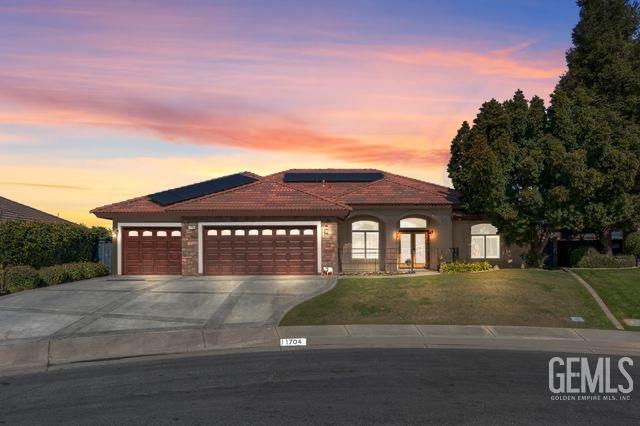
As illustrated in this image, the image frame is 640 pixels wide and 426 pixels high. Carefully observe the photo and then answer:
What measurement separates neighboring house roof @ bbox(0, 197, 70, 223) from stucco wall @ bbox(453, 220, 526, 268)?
2397cm

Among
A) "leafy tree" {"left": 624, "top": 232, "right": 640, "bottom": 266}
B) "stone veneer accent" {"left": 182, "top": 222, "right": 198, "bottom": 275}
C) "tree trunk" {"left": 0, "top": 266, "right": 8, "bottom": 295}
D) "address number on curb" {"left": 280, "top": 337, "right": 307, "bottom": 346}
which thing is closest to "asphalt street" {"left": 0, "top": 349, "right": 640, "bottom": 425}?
"address number on curb" {"left": 280, "top": 337, "right": 307, "bottom": 346}

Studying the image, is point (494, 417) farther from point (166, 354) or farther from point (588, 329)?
point (588, 329)

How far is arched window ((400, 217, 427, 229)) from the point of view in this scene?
33625 millimetres

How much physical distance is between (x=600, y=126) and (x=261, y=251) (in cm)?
1679

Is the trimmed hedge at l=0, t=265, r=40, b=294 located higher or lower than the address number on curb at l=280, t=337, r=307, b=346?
higher

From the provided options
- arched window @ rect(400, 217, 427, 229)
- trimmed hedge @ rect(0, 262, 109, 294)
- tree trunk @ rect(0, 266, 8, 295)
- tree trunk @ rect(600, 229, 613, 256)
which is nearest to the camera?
tree trunk @ rect(0, 266, 8, 295)

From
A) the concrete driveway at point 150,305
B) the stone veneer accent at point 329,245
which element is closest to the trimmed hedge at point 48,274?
the concrete driveway at point 150,305

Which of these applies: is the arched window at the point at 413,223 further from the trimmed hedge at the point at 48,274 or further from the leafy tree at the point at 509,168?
the trimmed hedge at the point at 48,274

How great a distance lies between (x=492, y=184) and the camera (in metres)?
28.2

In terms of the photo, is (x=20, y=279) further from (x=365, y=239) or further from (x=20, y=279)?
(x=365, y=239)

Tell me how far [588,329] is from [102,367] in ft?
45.4

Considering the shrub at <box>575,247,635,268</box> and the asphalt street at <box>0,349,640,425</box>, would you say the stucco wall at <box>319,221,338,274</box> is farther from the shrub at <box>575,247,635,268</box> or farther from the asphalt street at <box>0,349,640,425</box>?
the asphalt street at <box>0,349,640,425</box>

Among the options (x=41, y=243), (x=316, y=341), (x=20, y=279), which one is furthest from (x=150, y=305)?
(x=41, y=243)

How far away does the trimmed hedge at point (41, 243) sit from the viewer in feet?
85.4
